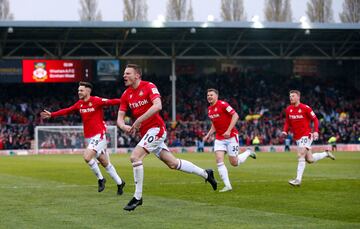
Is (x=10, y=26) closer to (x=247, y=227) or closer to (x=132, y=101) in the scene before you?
(x=132, y=101)

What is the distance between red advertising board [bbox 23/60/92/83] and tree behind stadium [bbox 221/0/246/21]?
1064 inches

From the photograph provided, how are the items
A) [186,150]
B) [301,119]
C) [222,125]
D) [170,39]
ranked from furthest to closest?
[170,39], [186,150], [301,119], [222,125]

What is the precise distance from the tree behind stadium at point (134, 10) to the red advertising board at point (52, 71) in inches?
888

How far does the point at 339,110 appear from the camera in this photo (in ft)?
201

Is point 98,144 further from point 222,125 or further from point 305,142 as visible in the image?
point 305,142

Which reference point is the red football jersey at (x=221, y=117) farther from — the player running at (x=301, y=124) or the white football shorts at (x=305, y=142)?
the white football shorts at (x=305, y=142)

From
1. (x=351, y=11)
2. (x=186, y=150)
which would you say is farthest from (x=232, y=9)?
(x=186, y=150)

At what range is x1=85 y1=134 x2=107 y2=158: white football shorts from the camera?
17.9 meters

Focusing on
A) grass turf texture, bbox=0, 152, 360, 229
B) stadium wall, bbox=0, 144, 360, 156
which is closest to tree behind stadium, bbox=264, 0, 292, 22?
stadium wall, bbox=0, 144, 360, 156

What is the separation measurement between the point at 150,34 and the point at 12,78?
9.54m

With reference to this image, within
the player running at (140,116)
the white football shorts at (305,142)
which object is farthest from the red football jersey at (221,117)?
the player running at (140,116)

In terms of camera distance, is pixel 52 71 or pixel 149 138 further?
pixel 52 71

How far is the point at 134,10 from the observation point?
7669cm

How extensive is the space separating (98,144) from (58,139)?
114ft
